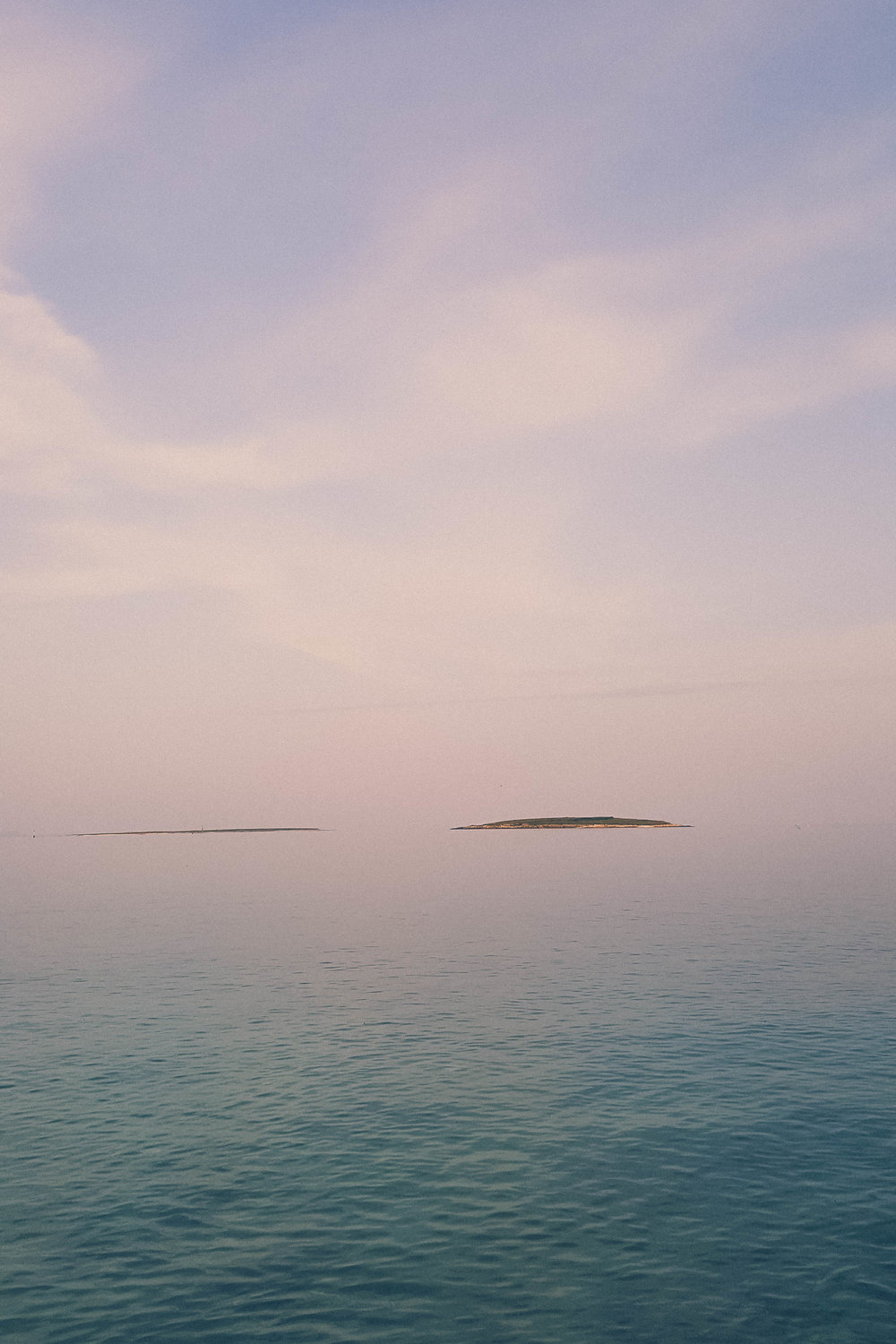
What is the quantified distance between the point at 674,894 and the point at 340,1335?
12728cm

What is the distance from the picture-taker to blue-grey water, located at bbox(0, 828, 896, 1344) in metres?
25.4

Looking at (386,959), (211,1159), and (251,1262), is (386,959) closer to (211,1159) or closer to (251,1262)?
(211,1159)

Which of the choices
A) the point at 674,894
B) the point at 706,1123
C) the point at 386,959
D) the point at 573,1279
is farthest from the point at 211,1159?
the point at 674,894

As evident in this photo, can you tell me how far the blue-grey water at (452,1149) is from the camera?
83.3 feet

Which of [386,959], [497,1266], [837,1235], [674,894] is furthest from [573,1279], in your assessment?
[674,894]

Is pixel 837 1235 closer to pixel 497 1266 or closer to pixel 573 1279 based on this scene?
pixel 573 1279

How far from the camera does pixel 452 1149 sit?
37.2 meters

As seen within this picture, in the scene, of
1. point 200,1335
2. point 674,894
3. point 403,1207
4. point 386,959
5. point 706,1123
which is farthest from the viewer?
point 674,894

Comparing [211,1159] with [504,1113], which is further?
[504,1113]

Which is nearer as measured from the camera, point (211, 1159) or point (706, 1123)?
point (211, 1159)

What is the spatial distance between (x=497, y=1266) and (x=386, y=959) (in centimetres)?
5892

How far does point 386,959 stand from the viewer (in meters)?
85.3

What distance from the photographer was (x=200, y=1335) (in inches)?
938

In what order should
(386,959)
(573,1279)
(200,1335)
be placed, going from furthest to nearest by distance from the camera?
(386,959), (573,1279), (200,1335)
